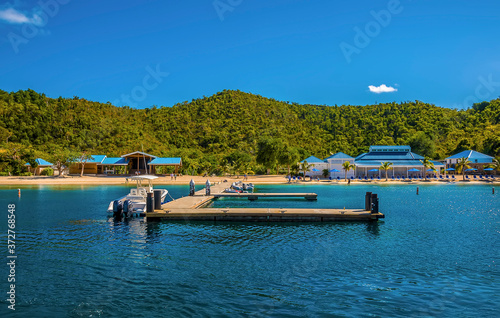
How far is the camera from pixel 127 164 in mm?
69875

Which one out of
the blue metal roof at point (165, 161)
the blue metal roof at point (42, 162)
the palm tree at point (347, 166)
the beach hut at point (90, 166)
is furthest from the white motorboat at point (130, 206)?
the blue metal roof at point (42, 162)

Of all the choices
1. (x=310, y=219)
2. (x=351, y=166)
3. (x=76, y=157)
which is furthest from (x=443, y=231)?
(x=76, y=157)

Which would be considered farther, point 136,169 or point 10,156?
point 136,169

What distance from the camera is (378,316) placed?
8.20m

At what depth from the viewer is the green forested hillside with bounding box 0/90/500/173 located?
83375 millimetres

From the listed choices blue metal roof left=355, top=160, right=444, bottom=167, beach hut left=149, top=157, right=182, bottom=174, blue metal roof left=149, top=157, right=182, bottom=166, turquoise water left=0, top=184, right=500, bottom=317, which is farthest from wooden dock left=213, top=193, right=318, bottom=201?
blue metal roof left=355, top=160, right=444, bottom=167

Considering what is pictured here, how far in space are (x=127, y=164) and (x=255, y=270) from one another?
63155 mm

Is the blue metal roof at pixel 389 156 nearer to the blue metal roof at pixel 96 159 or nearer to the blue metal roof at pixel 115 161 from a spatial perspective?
the blue metal roof at pixel 115 161

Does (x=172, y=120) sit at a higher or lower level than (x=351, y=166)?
higher

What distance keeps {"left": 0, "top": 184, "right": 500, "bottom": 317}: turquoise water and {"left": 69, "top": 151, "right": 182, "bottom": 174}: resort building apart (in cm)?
4904

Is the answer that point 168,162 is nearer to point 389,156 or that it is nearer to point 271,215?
point 389,156

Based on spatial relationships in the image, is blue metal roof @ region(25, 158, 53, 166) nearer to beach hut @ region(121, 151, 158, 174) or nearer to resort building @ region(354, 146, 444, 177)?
beach hut @ region(121, 151, 158, 174)

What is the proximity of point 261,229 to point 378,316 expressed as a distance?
426 inches

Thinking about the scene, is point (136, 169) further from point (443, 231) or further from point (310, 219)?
point (443, 231)
